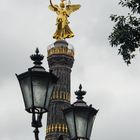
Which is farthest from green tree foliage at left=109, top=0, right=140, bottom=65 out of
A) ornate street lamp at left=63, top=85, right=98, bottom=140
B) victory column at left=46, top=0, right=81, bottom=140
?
victory column at left=46, top=0, right=81, bottom=140

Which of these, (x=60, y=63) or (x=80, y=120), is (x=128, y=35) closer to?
(x=80, y=120)

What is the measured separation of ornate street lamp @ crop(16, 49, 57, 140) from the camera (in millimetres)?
13141

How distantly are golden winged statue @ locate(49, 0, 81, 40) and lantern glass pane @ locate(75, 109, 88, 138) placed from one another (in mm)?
67541

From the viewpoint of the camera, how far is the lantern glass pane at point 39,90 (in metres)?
13.1

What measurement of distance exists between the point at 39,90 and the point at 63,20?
227 feet

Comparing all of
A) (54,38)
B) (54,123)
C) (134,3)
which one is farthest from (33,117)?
(54,38)

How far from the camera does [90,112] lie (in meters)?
14.4

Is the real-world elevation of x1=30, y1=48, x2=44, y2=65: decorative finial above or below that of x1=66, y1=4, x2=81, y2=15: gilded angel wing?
below

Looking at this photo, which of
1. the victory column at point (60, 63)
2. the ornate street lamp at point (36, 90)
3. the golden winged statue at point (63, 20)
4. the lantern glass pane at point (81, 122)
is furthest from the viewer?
the golden winged statue at point (63, 20)

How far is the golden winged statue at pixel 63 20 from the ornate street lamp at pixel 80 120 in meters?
67.4

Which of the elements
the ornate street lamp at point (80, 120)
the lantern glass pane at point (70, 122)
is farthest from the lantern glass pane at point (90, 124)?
the lantern glass pane at point (70, 122)

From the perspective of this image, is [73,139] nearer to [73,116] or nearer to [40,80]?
[73,116]

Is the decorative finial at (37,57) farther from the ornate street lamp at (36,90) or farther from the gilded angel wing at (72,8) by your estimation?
the gilded angel wing at (72,8)

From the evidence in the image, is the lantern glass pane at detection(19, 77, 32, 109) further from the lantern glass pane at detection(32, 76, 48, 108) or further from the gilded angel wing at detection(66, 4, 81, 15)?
the gilded angel wing at detection(66, 4, 81, 15)
